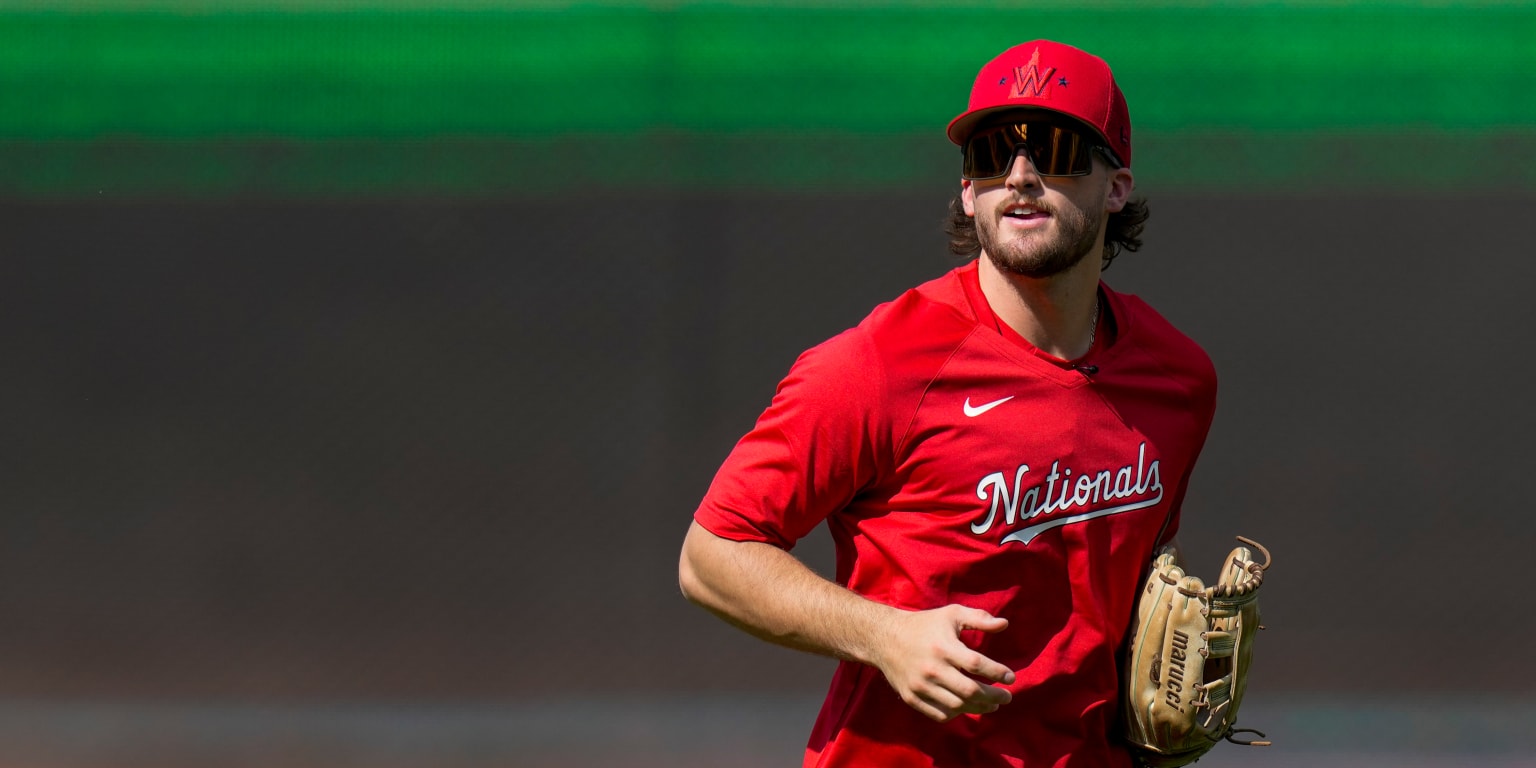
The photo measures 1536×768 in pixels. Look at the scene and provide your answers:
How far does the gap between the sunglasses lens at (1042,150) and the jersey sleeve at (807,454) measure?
341mm

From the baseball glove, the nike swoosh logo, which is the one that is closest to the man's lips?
the nike swoosh logo

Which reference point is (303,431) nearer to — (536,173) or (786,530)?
(536,173)

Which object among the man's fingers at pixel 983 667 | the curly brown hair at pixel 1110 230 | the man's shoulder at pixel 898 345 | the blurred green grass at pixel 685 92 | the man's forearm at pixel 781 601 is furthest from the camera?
the blurred green grass at pixel 685 92

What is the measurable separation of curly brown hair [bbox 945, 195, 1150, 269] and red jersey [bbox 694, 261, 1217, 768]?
1.51 feet

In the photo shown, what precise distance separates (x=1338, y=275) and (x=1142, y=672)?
248 cm

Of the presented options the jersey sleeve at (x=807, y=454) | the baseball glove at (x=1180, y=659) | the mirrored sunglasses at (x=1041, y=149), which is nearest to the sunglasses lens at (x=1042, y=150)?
the mirrored sunglasses at (x=1041, y=149)

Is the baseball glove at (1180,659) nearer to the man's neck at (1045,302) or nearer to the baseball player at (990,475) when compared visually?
the baseball player at (990,475)

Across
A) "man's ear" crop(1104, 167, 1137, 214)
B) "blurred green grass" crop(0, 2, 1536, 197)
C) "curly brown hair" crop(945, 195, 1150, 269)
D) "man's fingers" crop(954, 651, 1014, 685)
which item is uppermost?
"blurred green grass" crop(0, 2, 1536, 197)

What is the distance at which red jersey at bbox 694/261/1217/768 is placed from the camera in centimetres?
183

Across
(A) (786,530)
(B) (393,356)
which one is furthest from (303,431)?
(A) (786,530)

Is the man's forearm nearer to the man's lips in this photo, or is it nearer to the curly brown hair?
the man's lips

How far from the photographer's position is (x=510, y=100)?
4078 mm

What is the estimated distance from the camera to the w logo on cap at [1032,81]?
6.47 feet

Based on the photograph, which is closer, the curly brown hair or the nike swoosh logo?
the nike swoosh logo
